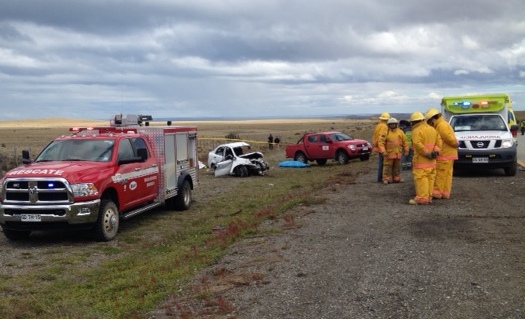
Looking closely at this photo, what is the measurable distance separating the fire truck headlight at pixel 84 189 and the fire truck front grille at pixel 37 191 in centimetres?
13

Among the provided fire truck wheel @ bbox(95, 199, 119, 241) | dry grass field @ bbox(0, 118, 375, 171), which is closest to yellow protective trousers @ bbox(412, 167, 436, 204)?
fire truck wheel @ bbox(95, 199, 119, 241)

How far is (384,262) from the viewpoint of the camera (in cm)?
721

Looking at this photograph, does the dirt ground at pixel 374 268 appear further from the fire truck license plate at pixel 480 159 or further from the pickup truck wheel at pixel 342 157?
the pickup truck wheel at pixel 342 157

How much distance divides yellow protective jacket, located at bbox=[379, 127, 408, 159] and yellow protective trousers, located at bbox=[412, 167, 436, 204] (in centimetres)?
305

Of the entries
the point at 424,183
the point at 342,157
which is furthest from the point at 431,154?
the point at 342,157

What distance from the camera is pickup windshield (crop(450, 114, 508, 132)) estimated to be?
1700cm

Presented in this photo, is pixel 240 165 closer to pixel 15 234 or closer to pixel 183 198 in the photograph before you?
pixel 183 198

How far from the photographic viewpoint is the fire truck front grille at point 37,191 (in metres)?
9.88

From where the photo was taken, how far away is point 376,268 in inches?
274

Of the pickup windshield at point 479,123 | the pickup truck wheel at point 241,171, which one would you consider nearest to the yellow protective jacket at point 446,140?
the pickup windshield at point 479,123

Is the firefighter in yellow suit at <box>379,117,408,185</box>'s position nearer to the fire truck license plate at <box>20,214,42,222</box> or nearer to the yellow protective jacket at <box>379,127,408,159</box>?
the yellow protective jacket at <box>379,127,408,159</box>

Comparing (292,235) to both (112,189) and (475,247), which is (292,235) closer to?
(475,247)

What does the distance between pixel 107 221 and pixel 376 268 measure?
219 inches

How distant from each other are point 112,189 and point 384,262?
571cm
